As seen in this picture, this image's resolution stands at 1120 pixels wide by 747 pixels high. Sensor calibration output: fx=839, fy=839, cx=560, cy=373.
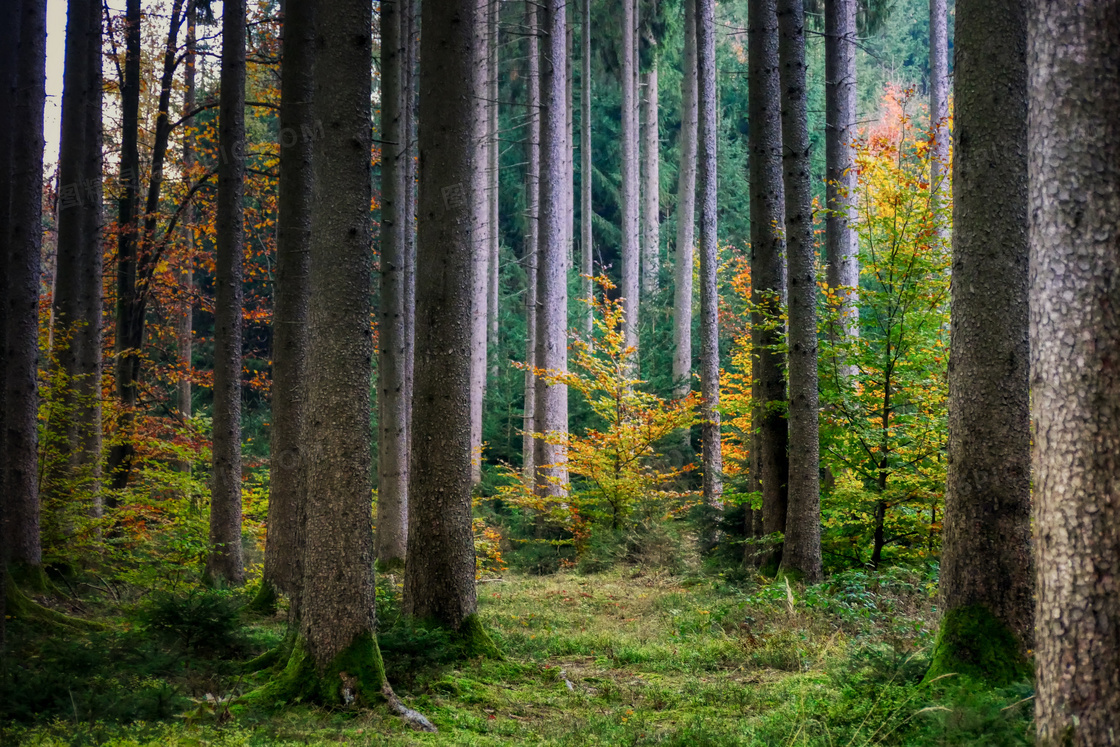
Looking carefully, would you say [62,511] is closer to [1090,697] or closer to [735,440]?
[1090,697]

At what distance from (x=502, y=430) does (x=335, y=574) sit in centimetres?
1821

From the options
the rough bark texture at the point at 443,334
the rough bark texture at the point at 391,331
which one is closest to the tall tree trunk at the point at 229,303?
the rough bark texture at the point at 391,331

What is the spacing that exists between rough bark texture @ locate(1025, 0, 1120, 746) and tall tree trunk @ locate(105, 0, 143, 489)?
44.7 feet

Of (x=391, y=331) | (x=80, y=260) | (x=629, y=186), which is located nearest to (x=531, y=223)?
(x=629, y=186)

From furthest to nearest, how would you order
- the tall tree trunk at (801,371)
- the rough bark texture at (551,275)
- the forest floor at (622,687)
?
1. the rough bark texture at (551,275)
2. the tall tree trunk at (801,371)
3. the forest floor at (622,687)

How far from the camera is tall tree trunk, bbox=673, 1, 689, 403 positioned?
21.6 m

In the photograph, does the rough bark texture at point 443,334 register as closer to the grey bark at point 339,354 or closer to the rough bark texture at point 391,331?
the grey bark at point 339,354

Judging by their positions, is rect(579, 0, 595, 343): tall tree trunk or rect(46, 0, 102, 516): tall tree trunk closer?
rect(46, 0, 102, 516): tall tree trunk

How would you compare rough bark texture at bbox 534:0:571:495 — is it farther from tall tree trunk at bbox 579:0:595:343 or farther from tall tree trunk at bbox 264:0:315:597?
tall tree trunk at bbox 264:0:315:597

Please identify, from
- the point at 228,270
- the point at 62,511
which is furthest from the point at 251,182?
the point at 62,511

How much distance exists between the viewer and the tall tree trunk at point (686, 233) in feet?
71.0

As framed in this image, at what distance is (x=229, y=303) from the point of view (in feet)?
36.3

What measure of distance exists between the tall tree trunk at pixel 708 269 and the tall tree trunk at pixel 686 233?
7.03 feet

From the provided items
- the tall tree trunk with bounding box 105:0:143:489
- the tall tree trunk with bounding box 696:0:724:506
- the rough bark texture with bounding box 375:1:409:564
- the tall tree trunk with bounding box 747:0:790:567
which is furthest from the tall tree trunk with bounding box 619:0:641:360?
the tall tree trunk with bounding box 105:0:143:489
